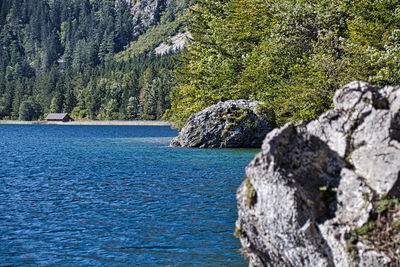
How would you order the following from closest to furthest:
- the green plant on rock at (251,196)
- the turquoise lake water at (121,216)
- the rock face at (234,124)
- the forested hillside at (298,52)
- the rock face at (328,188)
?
the rock face at (328,188)
the green plant on rock at (251,196)
the turquoise lake water at (121,216)
the forested hillside at (298,52)
the rock face at (234,124)

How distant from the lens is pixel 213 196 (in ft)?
68.7

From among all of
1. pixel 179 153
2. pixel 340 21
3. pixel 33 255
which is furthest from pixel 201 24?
pixel 33 255

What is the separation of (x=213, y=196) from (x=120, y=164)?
1549cm

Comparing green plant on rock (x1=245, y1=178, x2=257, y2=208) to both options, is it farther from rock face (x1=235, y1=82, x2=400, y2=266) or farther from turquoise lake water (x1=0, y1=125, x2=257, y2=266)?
turquoise lake water (x1=0, y1=125, x2=257, y2=266)

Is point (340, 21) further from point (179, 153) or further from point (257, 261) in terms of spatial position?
point (257, 261)

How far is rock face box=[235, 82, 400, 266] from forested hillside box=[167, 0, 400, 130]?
1726 centimetres

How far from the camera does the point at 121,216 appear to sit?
17406 mm

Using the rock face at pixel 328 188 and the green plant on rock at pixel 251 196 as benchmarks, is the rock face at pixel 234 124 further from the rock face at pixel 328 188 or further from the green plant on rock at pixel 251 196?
the green plant on rock at pixel 251 196

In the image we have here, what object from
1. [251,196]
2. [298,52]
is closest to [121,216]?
[251,196]

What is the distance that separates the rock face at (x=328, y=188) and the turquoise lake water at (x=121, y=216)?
3.56 metres

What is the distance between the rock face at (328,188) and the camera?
822 centimetres

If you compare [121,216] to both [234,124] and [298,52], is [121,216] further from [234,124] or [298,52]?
[234,124]

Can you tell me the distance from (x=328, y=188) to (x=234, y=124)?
36.5 meters

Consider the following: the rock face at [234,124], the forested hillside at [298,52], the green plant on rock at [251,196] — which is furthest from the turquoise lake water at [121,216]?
the rock face at [234,124]
